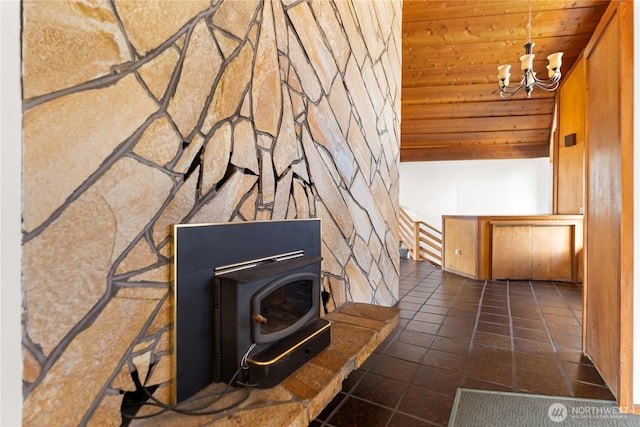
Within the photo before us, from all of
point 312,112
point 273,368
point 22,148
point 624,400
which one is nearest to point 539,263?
point 624,400

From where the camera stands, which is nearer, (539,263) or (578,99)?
(539,263)

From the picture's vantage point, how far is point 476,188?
8008 millimetres

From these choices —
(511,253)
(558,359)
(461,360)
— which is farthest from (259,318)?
(511,253)

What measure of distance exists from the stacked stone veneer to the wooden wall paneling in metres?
1.65

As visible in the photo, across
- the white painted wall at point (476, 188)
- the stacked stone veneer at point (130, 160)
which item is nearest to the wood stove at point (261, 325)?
the stacked stone veneer at point (130, 160)

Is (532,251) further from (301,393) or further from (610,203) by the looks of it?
(301,393)

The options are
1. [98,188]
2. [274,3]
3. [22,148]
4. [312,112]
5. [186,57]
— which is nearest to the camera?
[22,148]

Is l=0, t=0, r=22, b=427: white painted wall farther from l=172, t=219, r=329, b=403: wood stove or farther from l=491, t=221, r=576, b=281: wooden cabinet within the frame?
l=491, t=221, r=576, b=281: wooden cabinet

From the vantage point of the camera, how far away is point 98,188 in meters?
0.99

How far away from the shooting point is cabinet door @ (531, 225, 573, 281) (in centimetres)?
458

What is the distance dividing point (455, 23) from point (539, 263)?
3.42 metres

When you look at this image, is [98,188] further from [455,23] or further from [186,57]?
[455,23]

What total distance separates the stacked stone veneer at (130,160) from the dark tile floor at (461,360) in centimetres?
103

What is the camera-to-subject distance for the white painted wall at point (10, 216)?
80 centimetres
